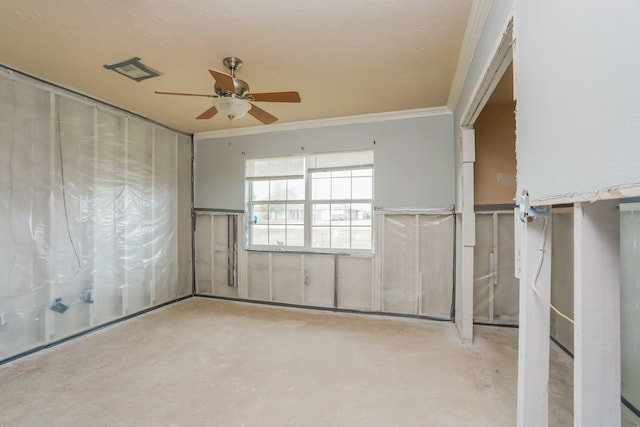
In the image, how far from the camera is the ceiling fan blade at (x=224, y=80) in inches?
80.8

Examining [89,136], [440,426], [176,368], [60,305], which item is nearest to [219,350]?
[176,368]

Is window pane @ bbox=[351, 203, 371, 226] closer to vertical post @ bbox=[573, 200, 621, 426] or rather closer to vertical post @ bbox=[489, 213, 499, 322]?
vertical post @ bbox=[489, 213, 499, 322]

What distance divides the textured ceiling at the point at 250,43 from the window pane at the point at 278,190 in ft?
4.84

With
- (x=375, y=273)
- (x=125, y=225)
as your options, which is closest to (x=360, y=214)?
(x=375, y=273)

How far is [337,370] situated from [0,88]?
13.0 feet

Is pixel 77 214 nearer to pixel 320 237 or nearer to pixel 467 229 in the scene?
pixel 320 237

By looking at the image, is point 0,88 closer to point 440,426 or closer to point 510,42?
point 510,42

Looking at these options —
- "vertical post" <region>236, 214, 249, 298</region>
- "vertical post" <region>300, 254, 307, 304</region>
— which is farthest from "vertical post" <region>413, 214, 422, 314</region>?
"vertical post" <region>236, 214, 249, 298</region>

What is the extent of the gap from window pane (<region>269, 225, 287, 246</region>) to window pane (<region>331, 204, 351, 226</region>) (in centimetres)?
81

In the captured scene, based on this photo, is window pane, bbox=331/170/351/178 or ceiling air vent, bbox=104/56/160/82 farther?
window pane, bbox=331/170/351/178

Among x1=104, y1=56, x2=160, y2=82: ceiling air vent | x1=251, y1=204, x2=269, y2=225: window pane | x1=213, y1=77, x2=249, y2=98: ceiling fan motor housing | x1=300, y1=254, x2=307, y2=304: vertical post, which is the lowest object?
x1=300, y1=254, x2=307, y2=304: vertical post

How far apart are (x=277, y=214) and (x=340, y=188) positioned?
108 cm

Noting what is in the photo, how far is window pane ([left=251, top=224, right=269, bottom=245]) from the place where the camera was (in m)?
4.66

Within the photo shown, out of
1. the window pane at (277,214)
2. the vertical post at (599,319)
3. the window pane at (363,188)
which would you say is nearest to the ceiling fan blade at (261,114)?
the window pane at (363,188)
